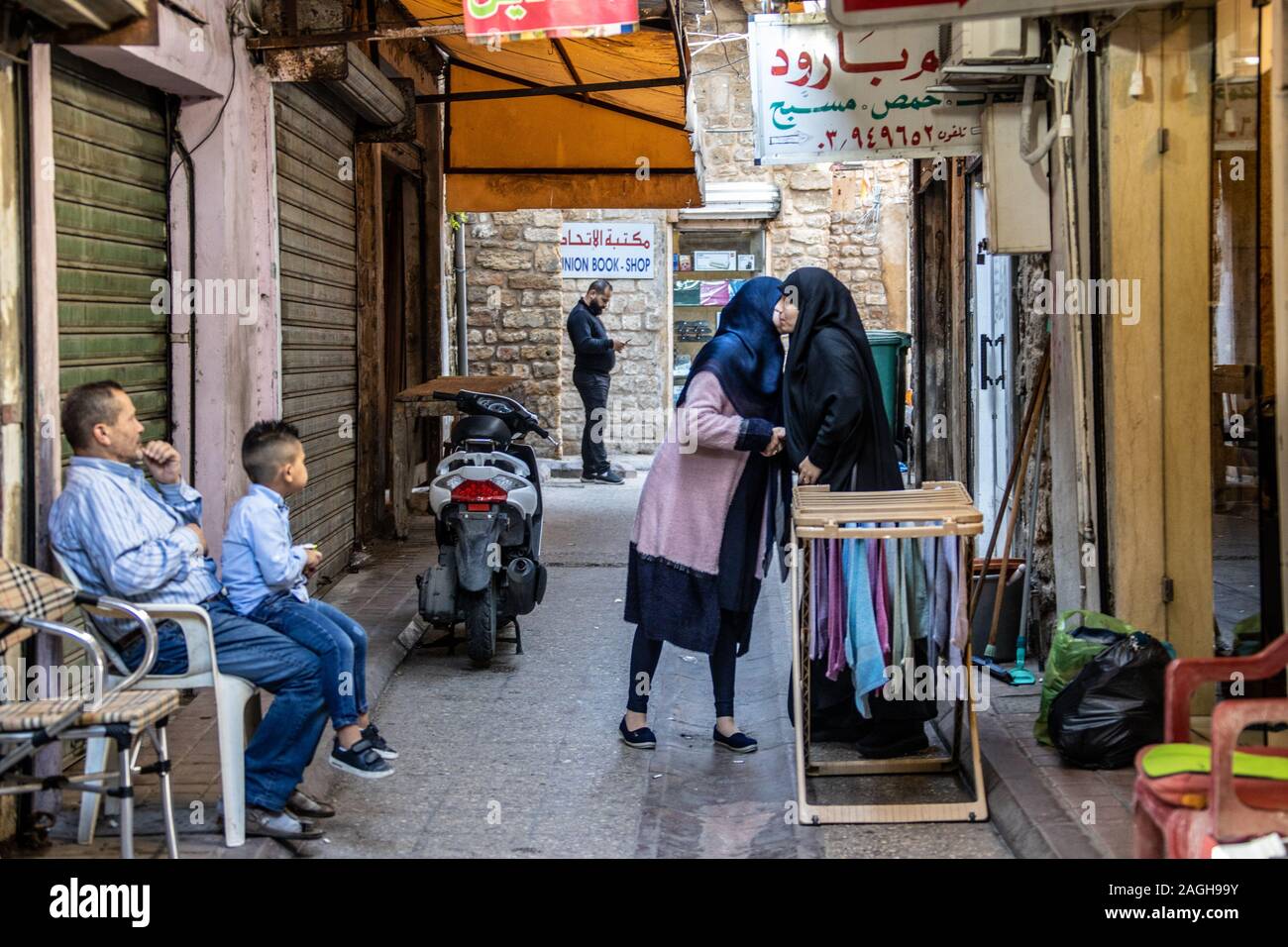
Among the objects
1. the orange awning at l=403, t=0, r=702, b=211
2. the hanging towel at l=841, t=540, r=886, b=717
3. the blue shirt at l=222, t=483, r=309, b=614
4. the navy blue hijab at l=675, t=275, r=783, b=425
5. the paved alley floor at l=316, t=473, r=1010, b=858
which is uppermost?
the orange awning at l=403, t=0, r=702, b=211

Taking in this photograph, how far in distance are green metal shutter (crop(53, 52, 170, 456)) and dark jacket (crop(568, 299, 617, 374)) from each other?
26.2 ft

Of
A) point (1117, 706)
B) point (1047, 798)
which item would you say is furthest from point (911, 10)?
point (1047, 798)

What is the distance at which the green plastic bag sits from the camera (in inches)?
198

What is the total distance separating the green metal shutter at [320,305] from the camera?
24.8ft

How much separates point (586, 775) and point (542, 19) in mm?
3189

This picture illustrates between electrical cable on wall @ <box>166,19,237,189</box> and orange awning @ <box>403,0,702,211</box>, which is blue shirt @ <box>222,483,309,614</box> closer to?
electrical cable on wall @ <box>166,19,237,189</box>

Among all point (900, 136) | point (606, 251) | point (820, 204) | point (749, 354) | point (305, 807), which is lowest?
point (305, 807)

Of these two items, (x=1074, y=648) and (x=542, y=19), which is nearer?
(x=1074, y=648)

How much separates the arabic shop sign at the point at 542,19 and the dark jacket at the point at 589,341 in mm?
7753

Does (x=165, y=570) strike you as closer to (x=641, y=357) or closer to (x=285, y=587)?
(x=285, y=587)

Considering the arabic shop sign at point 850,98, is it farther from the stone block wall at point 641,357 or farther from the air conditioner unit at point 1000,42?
the stone block wall at point 641,357

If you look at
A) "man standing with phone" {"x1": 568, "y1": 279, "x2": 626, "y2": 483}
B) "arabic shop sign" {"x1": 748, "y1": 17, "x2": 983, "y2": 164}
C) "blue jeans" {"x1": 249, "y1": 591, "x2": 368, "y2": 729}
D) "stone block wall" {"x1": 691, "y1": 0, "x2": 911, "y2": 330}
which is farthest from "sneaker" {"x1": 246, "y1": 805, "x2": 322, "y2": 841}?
"stone block wall" {"x1": 691, "y1": 0, "x2": 911, "y2": 330}

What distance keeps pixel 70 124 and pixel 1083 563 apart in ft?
13.4

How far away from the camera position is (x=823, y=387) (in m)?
5.36
